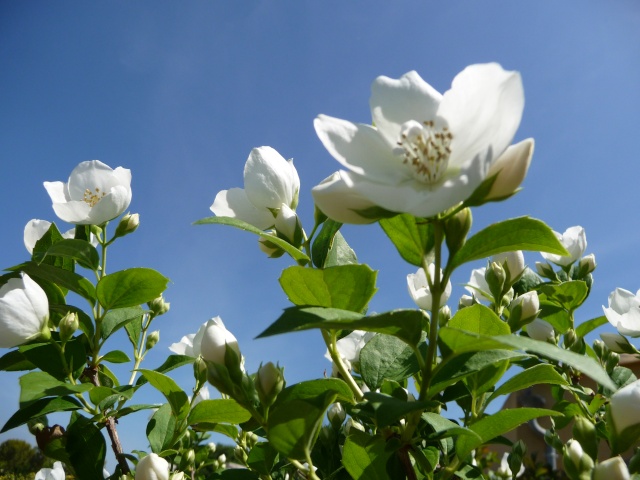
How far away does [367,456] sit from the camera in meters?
1.02

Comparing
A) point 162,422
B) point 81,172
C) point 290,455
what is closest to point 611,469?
point 290,455

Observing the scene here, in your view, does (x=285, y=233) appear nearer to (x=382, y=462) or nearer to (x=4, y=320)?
(x=382, y=462)

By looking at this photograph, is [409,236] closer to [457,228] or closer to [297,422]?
[457,228]

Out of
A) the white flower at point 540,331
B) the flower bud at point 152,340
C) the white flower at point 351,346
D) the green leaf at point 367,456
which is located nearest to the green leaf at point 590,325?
the white flower at point 540,331

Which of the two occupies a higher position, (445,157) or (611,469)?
(445,157)

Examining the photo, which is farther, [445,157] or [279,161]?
[279,161]

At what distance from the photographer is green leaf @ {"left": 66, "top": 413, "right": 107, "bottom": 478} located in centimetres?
140

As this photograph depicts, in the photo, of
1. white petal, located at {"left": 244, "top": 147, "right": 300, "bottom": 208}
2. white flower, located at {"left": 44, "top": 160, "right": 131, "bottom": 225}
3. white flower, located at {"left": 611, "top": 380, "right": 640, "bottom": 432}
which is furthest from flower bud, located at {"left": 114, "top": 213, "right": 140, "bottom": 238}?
white flower, located at {"left": 611, "top": 380, "right": 640, "bottom": 432}

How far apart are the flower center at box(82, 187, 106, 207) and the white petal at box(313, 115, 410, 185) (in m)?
1.14

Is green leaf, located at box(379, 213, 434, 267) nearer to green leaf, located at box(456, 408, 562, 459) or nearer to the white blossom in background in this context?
green leaf, located at box(456, 408, 562, 459)

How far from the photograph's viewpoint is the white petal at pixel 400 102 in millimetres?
897

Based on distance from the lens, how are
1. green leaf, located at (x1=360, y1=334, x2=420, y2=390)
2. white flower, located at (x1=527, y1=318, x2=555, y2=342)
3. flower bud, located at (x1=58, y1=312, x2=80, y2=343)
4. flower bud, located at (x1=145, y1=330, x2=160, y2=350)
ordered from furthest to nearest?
flower bud, located at (x1=145, y1=330, x2=160, y2=350), white flower, located at (x1=527, y1=318, x2=555, y2=342), flower bud, located at (x1=58, y1=312, x2=80, y2=343), green leaf, located at (x1=360, y1=334, x2=420, y2=390)

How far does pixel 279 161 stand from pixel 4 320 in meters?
0.76

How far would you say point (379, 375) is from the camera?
3.62 feet
